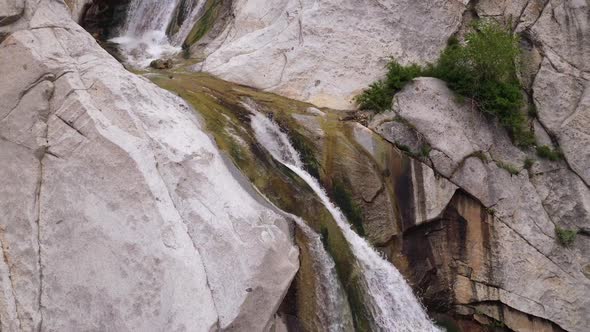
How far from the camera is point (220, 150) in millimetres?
8938

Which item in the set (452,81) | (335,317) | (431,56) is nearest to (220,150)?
(335,317)

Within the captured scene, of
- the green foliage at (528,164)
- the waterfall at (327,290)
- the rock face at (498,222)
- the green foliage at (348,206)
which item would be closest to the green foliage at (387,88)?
the rock face at (498,222)

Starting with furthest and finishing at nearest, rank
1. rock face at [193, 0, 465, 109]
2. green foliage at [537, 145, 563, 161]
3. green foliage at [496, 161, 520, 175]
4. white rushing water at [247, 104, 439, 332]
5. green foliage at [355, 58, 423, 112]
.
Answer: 1. rock face at [193, 0, 465, 109]
2. green foliage at [537, 145, 563, 161]
3. green foliage at [355, 58, 423, 112]
4. green foliage at [496, 161, 520, 175]
5. white rushing water at [247, 104, 439, 332]

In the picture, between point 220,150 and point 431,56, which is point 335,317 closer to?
→ point 220,150

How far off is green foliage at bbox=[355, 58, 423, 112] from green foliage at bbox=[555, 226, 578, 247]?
214 inches

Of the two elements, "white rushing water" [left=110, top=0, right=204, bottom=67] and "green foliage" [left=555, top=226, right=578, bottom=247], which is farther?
"white rushing water" [left=110, top=0, right=204, bottom=67]

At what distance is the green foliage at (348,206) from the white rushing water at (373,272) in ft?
0.86

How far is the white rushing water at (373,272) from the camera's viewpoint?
9.29m

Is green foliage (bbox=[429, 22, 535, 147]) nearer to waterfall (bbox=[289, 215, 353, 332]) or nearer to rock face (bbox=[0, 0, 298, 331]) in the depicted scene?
waterfall (bbox=[289, 215, 353, 332])

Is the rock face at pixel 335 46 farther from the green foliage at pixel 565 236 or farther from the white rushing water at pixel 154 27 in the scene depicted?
the green foliage at pixel 565 236

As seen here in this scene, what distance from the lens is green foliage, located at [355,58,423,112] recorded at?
503 inches

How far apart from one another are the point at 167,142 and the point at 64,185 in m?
1.73

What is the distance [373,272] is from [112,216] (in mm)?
5213

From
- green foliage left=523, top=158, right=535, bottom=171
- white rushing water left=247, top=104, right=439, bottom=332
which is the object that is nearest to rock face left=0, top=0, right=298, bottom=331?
white rushing water left=247, top=104, right=439, bottom=332
